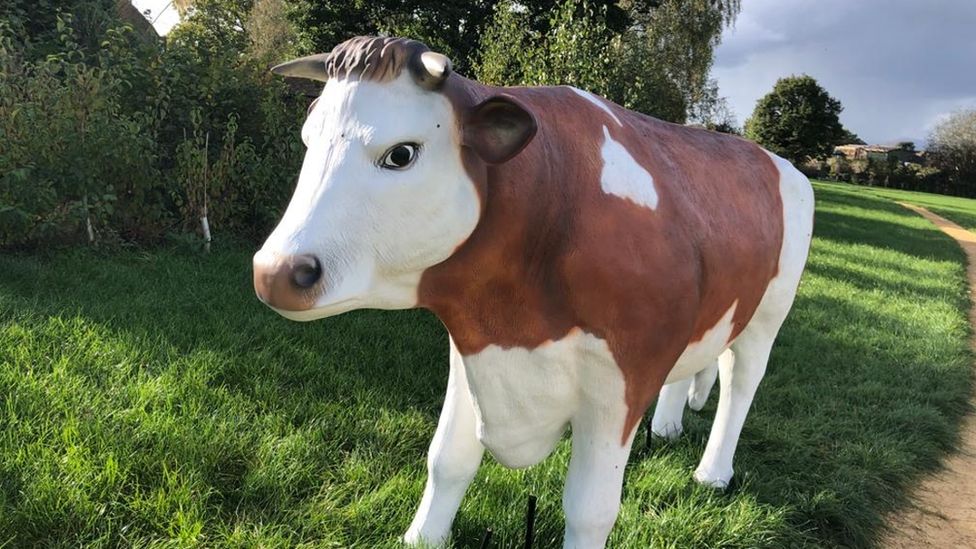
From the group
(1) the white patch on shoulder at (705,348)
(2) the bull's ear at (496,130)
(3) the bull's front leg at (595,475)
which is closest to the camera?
(2) the bull's ear at (496,130)

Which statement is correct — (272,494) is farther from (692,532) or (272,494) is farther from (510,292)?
(692,532)

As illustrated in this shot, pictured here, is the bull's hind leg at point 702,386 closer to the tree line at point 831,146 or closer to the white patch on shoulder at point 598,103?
the white patch on shoulder at point 598,103

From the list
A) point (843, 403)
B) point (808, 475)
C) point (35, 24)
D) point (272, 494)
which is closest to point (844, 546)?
point (808, 475)

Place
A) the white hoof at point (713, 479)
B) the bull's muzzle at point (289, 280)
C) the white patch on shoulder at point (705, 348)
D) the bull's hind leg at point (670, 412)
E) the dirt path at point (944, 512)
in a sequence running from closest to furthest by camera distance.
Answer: the bull's muzzle at point (289, 280) → the white patch on shoulder at point (705, 348) → the white hoof at point (713, 479) → the dirt path at point (944, 512) → the bull's hind leg at point (670, 412)

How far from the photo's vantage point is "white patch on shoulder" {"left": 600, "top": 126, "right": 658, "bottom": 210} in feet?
4.73

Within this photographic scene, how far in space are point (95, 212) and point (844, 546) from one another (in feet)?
17.7

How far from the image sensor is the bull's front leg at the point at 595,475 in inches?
61.6

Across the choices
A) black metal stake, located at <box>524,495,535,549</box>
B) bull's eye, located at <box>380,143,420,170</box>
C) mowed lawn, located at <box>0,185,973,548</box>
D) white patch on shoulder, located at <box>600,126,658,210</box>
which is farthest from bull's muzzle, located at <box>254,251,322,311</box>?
mowed lawn, located at <box>0,185,973,548</box>

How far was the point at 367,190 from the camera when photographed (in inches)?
44.4

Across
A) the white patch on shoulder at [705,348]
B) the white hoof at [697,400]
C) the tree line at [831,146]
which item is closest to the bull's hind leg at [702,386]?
the white hoof at [697,400]

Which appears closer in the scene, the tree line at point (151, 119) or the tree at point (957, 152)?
the tree line at point (151, 119)

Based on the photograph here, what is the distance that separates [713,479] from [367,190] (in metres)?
2.11

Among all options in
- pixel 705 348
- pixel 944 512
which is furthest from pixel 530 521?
pixel 944 512

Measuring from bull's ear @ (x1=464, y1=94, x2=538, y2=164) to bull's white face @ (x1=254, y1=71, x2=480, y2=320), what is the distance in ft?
0.12
